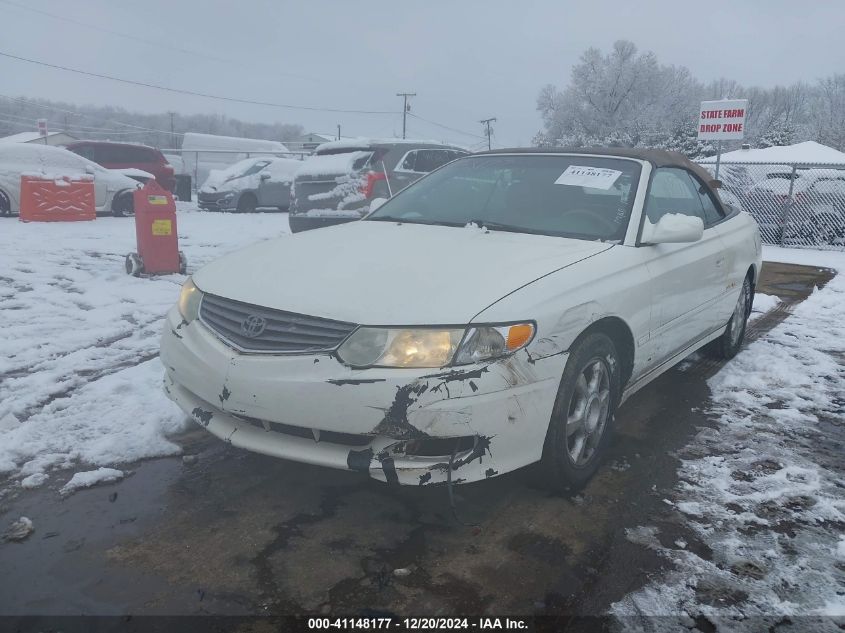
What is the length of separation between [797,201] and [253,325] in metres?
14.0

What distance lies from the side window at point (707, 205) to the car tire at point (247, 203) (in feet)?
44.5

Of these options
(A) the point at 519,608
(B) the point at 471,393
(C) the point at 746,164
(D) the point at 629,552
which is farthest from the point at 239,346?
(C) the point at 746,164

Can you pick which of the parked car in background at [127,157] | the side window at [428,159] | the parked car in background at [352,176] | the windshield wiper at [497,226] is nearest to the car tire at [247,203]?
the parked car in background at [127,157]

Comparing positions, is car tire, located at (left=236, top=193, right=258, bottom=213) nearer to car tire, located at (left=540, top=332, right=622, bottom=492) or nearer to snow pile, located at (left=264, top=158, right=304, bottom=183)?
snow pile, located at (left=264, top=158, right=304, bottom=183)

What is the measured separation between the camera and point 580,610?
7.54 ft

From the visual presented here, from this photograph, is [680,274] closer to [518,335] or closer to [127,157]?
[518,335]

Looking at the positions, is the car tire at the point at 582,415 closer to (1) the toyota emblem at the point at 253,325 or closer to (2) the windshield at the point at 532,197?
(2) the windshield at the point at 532,197

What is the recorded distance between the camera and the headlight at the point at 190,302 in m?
3.15

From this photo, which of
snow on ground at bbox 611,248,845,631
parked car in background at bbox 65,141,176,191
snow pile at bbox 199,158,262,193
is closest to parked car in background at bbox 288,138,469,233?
snow on ground at bbox 611,248,845,631

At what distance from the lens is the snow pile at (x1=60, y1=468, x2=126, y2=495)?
2.99 metres

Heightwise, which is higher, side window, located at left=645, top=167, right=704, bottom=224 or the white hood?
side window, located at left=645, top=167, right=704, bottom=224

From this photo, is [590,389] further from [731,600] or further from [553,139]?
[553,139]

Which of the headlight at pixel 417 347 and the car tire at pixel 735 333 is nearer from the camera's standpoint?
the headlight at pixel 417 347

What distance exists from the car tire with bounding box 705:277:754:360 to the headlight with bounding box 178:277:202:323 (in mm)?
3876
